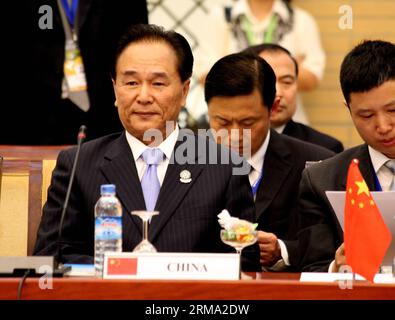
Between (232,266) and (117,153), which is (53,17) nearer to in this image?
(117,153)

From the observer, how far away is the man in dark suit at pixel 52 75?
4.39m

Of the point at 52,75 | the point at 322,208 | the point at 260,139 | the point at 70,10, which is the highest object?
the point at 70,10

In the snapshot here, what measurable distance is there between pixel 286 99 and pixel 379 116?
1.23 metres

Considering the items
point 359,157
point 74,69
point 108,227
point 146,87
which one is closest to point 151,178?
point 146,87

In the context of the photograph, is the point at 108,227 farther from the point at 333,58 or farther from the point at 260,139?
the point at 333,58

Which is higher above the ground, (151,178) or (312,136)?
(312,136)

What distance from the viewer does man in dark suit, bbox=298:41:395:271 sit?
350 centimetres

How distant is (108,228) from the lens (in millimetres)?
2967

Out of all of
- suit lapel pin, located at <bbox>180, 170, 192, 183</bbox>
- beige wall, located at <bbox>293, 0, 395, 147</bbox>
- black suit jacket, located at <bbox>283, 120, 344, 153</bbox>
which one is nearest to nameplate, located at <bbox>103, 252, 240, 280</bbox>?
suit lapel pin, located at <bbox>180, 170, 192, 183</bbox>

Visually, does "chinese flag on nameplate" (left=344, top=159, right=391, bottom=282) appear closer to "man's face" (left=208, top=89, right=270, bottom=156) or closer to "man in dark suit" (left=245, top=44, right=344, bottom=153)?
"man's face" (left=208, top=89, right=270, bottom=156)

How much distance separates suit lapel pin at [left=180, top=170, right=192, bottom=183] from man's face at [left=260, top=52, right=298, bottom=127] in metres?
1.41

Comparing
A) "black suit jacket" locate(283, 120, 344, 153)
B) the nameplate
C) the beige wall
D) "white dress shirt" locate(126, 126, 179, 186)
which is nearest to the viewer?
the nameplate
